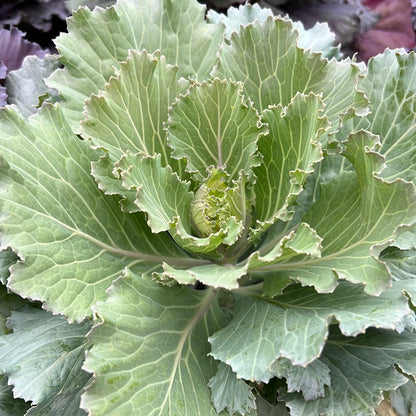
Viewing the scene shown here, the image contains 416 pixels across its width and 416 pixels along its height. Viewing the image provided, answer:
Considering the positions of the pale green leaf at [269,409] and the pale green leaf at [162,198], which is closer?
the pale green leaf at [162,198]

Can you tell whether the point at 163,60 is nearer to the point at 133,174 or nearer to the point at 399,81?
the point at 133,174

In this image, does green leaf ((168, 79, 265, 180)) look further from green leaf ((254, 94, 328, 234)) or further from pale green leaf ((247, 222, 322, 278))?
pale green leaf ((247, 222, 322, 278))

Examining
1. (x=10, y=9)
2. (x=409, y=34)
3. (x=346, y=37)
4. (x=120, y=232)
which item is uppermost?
(x=10, y=9)

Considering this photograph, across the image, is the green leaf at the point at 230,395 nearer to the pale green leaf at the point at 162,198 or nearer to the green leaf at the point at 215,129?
the pale green leaf at the point at 162,198

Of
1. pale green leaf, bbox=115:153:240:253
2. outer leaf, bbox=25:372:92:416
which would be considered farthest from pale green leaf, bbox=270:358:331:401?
outer leaf, bbox=25:372:92:416

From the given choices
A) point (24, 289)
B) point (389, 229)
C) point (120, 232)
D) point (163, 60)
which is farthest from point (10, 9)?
point (389, 229)

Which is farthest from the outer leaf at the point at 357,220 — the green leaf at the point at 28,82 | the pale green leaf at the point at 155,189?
the green leaf at the point at 28,82

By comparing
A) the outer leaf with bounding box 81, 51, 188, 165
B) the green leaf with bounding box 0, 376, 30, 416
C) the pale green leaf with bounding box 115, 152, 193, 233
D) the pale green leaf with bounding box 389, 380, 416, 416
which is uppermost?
the outer leaf with bounding box 81, 51, 188, 165
